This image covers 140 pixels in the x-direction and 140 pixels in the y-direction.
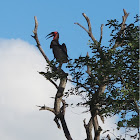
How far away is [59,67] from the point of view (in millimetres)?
17688

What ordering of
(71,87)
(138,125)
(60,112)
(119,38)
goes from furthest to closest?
(60,112), (71,87), (119,38), (138,125)

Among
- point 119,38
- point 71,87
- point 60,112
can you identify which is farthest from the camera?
point 60,112

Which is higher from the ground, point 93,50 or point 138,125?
point 93,50

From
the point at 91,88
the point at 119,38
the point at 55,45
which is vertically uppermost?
the point at 55,45

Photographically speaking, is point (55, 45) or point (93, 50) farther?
point (55, 45)

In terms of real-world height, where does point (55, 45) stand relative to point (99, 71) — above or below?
above

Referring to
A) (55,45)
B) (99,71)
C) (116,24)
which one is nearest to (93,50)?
(99,71)

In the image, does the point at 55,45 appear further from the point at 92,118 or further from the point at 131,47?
the point at 131,47

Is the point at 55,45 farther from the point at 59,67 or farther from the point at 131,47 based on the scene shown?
the point at 131,47

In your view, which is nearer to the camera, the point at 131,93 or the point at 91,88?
the point at 131,93

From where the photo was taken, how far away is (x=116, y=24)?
16.7 meters

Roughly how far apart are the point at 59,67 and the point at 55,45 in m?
2.64

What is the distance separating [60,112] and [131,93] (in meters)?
5.10

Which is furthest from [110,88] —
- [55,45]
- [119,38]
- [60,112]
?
[55,45]
